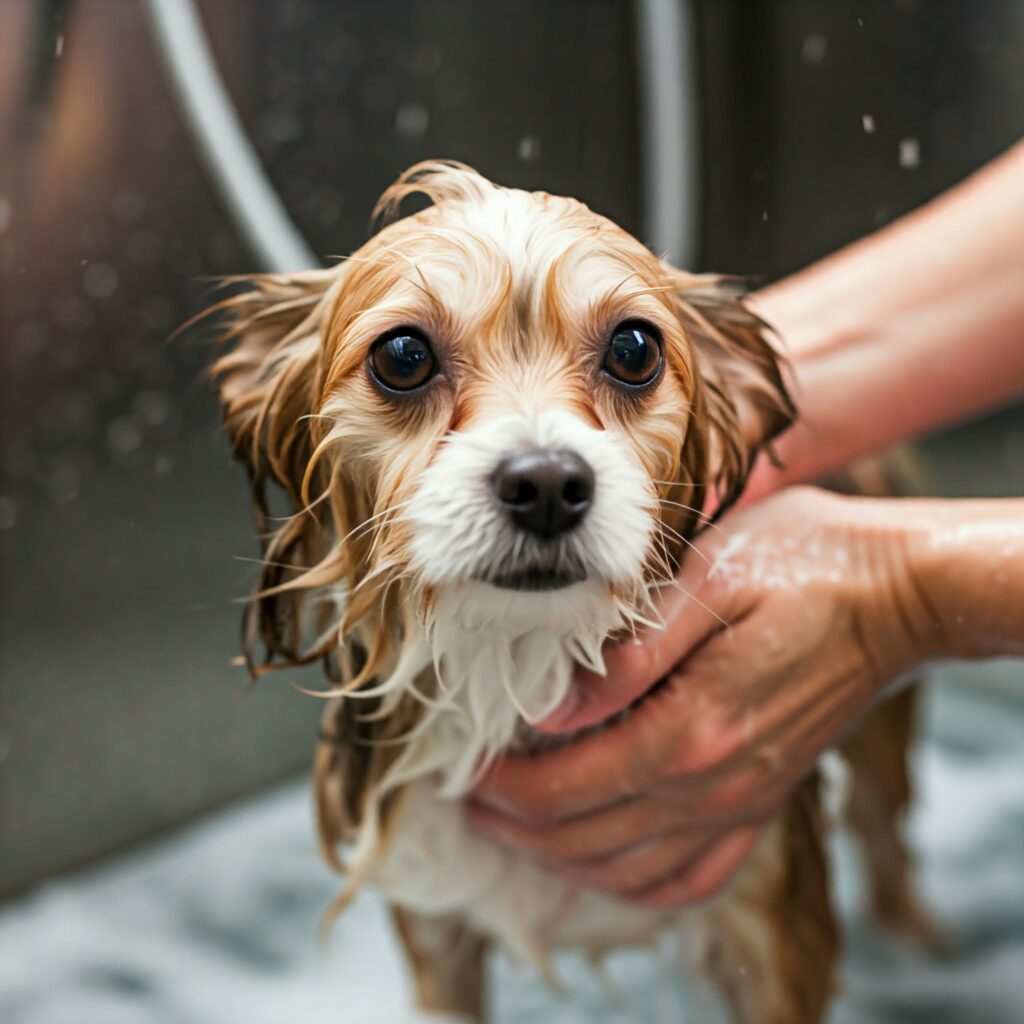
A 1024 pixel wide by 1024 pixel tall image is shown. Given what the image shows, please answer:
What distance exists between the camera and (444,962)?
771mm

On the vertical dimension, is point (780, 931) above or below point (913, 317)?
below

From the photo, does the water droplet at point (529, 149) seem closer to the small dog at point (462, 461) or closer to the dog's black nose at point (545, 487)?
the small dog at point (462, 461)

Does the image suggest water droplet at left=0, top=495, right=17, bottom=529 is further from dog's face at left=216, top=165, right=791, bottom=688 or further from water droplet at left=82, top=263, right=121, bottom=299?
dog's face at left=216, top=165, right=791, bottom=688

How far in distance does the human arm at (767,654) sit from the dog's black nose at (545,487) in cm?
12

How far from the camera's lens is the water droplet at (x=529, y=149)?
0.49m

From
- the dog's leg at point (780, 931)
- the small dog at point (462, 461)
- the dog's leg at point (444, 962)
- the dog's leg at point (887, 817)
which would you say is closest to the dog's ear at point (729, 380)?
the small dog at point (462, 461)

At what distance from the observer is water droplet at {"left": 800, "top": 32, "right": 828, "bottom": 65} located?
577 mm

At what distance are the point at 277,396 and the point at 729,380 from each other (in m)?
0.19

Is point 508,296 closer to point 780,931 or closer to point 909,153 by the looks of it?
point 909,153

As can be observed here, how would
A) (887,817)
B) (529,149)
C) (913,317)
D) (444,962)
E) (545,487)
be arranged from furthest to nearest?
1. (887,817)
2. (444,962)
3. (913,317)
4. (529,149)
5. (545,487)

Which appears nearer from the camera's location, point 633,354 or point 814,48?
point 633,354

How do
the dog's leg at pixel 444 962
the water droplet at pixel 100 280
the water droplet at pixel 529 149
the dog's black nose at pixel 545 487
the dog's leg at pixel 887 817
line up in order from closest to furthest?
the dog's black nose at pixel 545 487, the water droplet at pixel 529 149, the water droplet at pixel 100 280, the dog's leg at pixel 444 962, the dog's leg at pixel 887 817

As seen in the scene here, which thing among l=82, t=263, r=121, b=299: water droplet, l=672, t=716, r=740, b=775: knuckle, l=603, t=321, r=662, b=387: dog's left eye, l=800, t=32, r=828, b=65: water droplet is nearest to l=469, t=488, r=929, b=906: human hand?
l=672, t=716, r=740, b=775: knuckle

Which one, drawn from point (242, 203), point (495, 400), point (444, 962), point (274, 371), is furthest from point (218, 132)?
point (444, 962)
